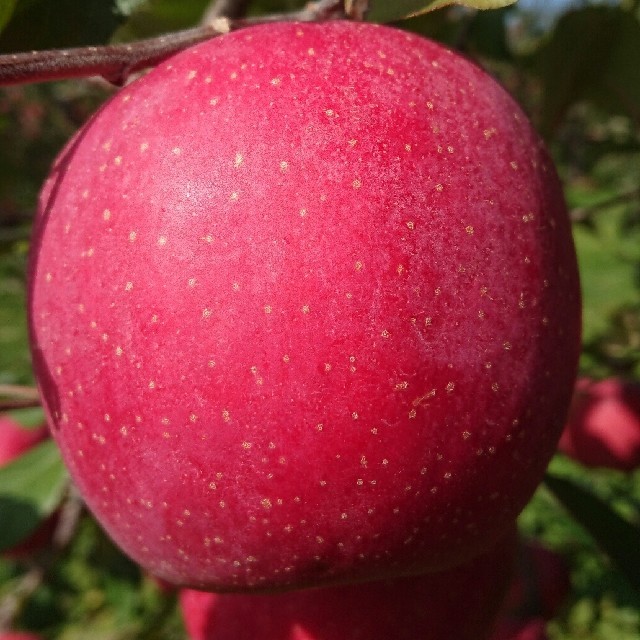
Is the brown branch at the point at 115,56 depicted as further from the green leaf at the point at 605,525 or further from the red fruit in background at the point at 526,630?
the red fruit in background at the point at 526,630

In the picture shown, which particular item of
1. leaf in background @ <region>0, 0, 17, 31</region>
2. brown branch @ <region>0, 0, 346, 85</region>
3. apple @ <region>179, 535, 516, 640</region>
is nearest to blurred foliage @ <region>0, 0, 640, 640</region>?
leaf in background @ <region>0, 0, 17, 31</region>

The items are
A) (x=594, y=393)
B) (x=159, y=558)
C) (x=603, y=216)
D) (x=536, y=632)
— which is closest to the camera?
(x=159, y=558)

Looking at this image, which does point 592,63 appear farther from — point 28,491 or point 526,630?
point 28,491

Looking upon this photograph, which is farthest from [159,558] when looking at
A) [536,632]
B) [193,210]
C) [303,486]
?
[536,632]

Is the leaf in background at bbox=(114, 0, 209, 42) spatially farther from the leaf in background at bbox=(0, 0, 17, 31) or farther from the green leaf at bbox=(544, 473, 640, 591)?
the green leaf at bbox=(544, 473, 640, 591)

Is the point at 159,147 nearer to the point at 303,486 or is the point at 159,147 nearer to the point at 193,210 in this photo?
the point at 193,210

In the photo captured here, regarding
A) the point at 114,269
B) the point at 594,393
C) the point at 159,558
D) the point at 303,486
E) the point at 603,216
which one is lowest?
the point at 603,216

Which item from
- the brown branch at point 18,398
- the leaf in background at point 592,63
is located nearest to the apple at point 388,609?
the brown branch at point 18,398

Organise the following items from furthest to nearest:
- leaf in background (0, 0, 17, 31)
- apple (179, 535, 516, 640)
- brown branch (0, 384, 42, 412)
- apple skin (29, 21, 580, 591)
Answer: brown branch (0, 384, 42, 412)
apple (179, 535, 516, 640)
leaf in background (0, 0, 17, 31)
apple skin (29, 21, 580, 591)
